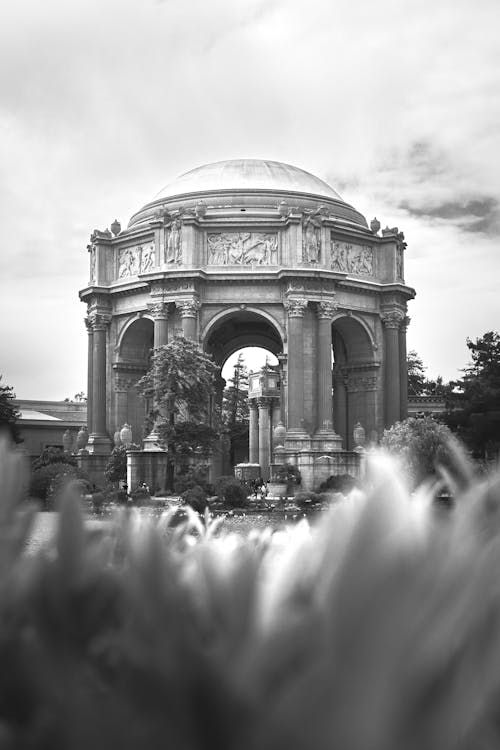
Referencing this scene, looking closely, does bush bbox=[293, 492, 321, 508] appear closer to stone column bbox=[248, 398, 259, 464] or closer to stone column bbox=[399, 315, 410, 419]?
stone column bbox=[399, 315, 410, 419]

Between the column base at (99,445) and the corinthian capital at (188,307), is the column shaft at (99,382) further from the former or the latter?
the corinthian capital at (188,307)

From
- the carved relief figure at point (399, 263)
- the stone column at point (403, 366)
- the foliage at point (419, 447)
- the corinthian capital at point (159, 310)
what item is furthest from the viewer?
the carved relief figure at point (399, 263)

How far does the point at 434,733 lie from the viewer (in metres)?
1.83

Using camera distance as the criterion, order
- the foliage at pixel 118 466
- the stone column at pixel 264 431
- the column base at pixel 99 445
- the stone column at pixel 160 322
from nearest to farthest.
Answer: the foliage at pixel 118 466, the stone column at pixel 160 322, the column base at pixel 99 445, the stone column at pixel 264 431

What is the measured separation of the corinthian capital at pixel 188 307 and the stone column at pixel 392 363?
1243cm

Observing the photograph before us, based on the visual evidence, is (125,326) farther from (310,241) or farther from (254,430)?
(254,430)

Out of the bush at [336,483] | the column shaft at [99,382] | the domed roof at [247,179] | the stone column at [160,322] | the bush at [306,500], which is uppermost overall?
the domed roof at [247,179]

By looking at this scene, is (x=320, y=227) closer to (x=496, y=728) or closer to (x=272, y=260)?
(x=272, y=260)

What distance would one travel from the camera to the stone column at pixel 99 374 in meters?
56.9

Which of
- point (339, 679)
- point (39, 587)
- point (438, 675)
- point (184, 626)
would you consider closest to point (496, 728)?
point (438, 675)

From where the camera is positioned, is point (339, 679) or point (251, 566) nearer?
point (339, 679)

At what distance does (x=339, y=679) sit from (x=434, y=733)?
223 mm

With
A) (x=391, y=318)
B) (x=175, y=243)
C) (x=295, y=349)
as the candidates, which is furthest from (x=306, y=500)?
(x=391, y=318)

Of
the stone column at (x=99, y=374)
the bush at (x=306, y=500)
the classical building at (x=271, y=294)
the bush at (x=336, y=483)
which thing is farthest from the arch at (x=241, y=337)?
the bush at (x=306, y=500)
